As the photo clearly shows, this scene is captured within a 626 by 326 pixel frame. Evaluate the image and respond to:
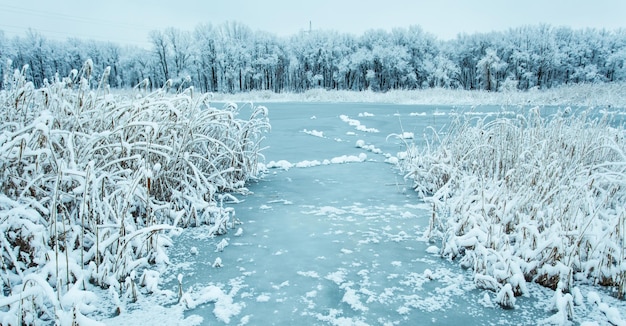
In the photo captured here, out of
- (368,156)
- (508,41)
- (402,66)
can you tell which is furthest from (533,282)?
(508,41)

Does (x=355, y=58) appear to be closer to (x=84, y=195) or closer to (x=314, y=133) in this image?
(x=314, y=133)

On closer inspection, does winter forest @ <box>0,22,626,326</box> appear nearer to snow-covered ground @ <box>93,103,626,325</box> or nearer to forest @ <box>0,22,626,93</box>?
snow-covered ground @ <box>93,103,626,325</box>

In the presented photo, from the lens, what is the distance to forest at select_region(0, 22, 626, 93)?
4134 cm

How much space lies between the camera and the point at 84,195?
2.38m

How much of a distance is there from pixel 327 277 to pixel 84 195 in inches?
61.4

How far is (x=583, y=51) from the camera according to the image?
136ft

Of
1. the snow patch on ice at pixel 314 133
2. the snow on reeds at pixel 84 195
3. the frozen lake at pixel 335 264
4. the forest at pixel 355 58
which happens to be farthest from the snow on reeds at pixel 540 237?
the forest at pixel 355 58

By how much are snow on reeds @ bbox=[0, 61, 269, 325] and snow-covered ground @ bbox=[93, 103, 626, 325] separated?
8.6 inches

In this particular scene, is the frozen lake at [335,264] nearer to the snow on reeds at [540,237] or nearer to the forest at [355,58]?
the snow on reeds at [540,237]

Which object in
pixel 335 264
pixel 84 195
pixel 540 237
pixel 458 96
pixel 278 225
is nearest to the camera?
pixel 84 195

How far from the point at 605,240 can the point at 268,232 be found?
7.76 feet

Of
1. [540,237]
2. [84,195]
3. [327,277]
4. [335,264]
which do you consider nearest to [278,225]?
[335,264]

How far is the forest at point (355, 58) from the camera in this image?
4134cm

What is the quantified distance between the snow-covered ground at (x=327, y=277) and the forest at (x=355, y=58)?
36.9 m
